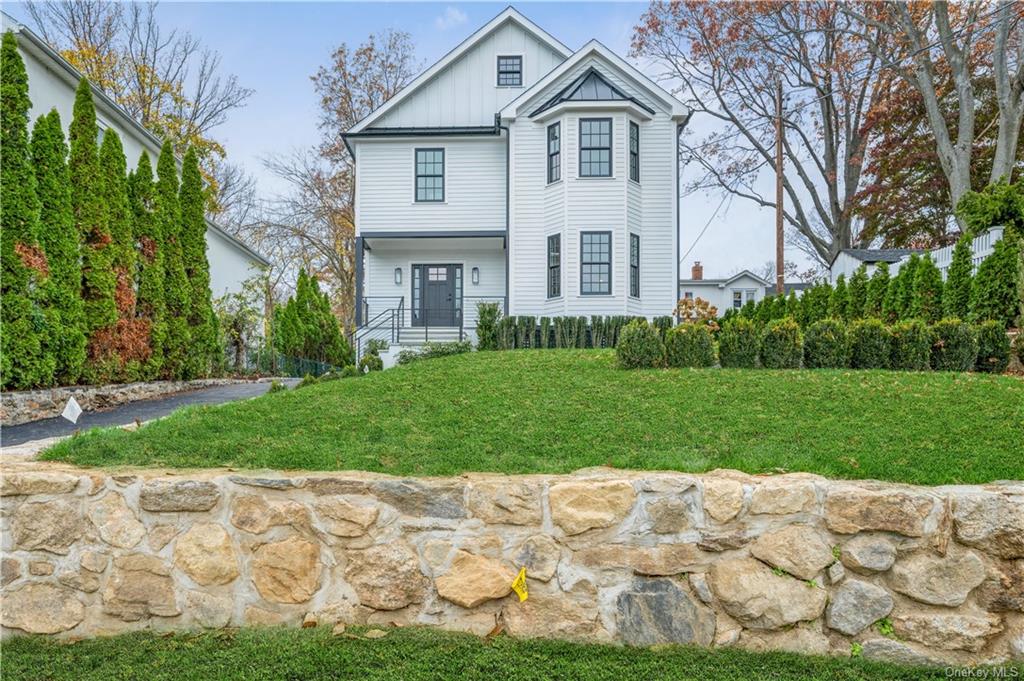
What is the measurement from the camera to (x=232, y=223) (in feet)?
83.9

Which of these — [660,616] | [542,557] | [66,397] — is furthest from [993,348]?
[66,397]

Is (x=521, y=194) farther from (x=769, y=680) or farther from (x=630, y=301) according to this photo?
(x=769, y=680)

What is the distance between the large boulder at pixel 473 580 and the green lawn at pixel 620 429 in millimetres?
493

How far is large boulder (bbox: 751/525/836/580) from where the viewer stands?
2814 millimetres

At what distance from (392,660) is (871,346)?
585 centimetres

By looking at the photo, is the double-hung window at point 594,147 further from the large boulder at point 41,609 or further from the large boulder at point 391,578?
the large boulder at point 41,609

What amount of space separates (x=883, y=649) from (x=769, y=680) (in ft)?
2.18

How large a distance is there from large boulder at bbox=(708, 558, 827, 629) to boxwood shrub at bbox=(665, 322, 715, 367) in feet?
11.7

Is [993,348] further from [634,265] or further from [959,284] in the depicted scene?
[634,265]

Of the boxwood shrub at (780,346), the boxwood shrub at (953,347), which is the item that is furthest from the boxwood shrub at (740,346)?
the boxwood shrub at (953,347)

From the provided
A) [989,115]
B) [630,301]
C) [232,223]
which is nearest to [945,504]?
[630,301]

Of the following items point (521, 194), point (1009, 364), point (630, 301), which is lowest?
point (1009, 364)

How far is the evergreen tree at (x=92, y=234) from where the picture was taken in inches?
302

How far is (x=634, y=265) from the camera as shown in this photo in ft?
46.1
